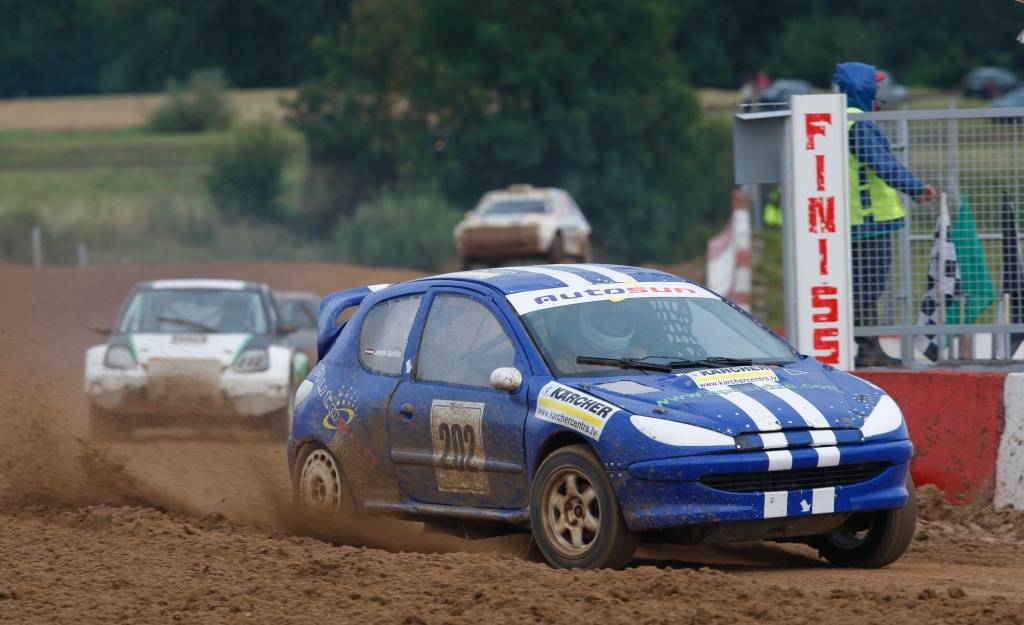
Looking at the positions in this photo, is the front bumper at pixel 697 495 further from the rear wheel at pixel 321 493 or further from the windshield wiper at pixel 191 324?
the windshield wiper at pixel 191 324

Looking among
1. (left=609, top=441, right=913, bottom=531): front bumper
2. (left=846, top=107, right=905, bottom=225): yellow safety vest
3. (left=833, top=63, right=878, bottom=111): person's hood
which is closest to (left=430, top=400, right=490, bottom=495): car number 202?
(left=609, top=441, right=913, bottom=531): front bumper

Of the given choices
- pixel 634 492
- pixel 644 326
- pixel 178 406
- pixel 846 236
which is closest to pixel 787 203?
pixel 846 236

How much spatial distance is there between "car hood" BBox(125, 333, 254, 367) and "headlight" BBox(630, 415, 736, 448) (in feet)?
30.5

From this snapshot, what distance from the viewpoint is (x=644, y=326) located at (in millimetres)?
8156

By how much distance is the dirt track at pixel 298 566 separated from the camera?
246 inches

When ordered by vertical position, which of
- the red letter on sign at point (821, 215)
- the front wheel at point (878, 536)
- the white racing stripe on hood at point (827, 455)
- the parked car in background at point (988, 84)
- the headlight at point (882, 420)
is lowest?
the front wheel at point (878, 536)

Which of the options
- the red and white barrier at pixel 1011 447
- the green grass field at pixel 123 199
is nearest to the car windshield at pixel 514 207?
the green grass field at pixel 123 199

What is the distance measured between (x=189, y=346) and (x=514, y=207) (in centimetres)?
1727

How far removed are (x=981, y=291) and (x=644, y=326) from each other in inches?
134

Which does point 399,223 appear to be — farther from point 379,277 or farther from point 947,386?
point 947,386

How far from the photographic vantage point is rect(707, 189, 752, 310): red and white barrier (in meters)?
23.1

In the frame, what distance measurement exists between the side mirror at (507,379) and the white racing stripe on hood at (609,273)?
3.15 feet

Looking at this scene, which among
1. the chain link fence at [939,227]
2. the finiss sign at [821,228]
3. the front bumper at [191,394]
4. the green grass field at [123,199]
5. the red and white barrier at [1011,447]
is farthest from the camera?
the green grass field at [123,199]

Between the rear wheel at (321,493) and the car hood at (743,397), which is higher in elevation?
the car hood at (743,397)
